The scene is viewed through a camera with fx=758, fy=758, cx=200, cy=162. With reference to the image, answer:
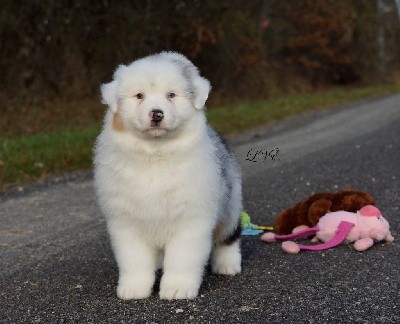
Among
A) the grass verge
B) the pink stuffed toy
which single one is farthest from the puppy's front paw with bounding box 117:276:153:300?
the grass verge

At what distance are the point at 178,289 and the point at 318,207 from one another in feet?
6.43

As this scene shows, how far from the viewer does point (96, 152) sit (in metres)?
4.57

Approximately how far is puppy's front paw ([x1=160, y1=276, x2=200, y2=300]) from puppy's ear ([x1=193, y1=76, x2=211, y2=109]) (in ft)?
3.27

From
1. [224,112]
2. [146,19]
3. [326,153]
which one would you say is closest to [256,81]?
[146,19]

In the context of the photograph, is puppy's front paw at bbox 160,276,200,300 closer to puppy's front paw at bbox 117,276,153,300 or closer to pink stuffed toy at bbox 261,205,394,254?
puppy's front paw at bbox 117,276,153,300

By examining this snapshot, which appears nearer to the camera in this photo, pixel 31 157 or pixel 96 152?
pixel 96 152

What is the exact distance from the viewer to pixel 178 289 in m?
4.28

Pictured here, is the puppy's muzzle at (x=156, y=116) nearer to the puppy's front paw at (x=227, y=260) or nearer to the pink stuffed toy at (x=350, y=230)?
the puppy's front paw at (x=227, y=260)

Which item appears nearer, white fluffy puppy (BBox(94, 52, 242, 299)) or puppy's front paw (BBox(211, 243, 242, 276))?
white fluffy puppy (BBox(94, 52, 242, 299))

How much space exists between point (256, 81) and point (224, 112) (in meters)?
7.16

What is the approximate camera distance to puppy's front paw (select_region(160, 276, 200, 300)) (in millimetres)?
4277

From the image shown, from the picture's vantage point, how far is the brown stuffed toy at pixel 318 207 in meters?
5.85

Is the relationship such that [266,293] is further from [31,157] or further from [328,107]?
[328,107]

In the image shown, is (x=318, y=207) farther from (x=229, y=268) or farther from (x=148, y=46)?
(x=148, y=46)
